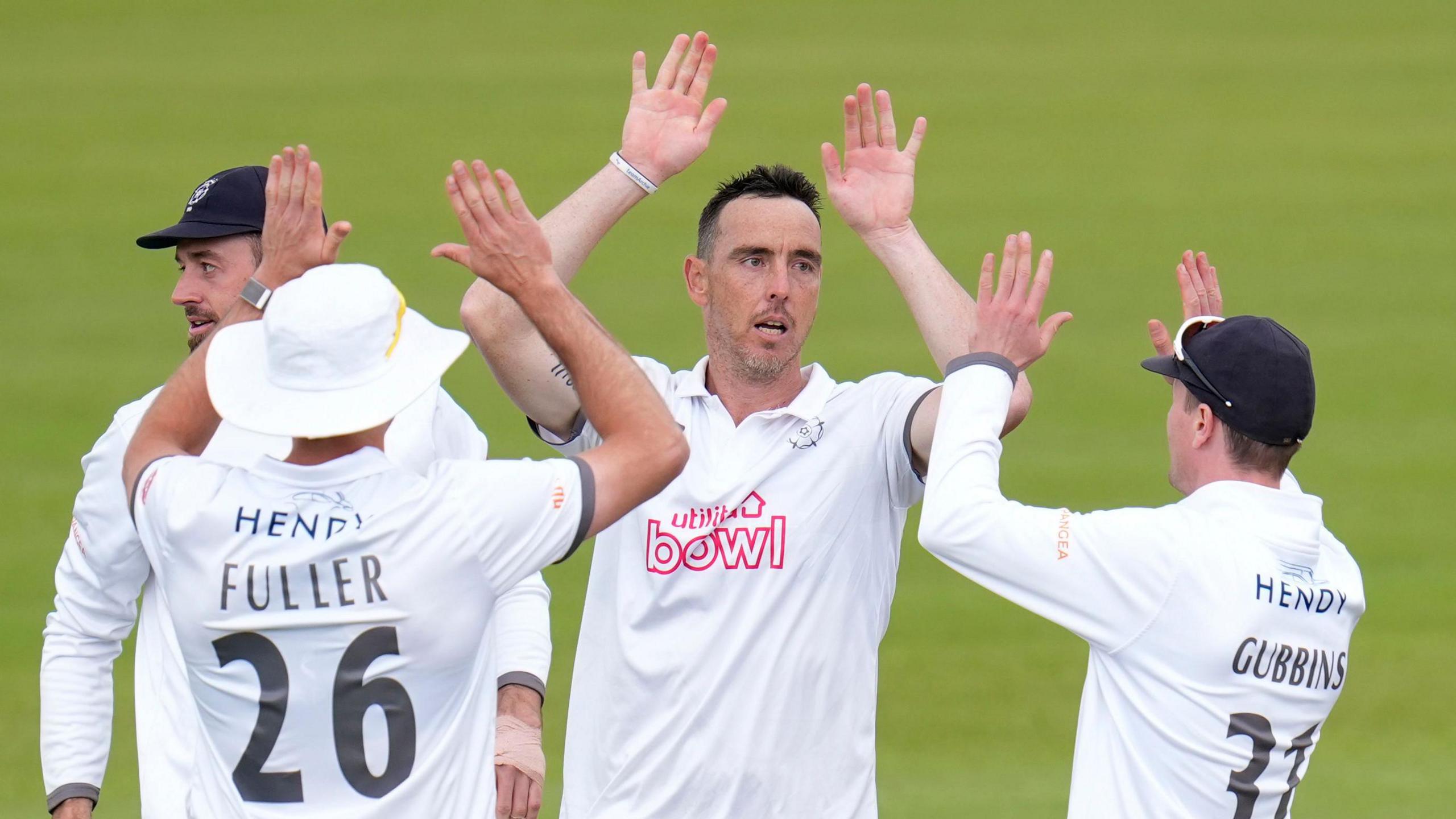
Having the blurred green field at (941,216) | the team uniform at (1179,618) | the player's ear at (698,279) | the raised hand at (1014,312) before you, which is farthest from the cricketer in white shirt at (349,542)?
the blurred green field at (941,216)

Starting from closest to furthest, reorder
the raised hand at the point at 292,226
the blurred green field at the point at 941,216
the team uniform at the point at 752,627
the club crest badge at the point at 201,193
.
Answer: the raised hand at the point at 292,226
the team uniform at the point at 752,627
the club crest badge at the point at 201,193
the blurred green field at the point at 941,216

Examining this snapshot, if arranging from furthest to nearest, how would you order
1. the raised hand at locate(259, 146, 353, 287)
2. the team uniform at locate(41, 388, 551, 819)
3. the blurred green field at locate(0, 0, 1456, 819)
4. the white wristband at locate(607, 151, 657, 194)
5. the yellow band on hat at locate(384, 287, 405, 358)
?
the blurred green field at locate(0, 0, 1456, 819)
the white wristband at locate(607, 151, 657, 194)
the team uniform at locate(41, 388, 551, 819)
the raised hand at locate(259, 146, 353, 287)
the yellow band on hat at locate(384, 287, 405, 358)

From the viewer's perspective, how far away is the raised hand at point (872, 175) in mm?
4129

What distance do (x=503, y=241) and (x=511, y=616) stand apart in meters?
1.13

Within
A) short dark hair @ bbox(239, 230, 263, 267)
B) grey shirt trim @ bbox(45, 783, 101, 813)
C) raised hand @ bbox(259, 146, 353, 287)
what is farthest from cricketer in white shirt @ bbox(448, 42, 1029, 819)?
grey shirt trim @ bbox(45, 783, 101, 813)

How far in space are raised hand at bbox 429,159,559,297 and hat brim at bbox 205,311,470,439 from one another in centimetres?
16

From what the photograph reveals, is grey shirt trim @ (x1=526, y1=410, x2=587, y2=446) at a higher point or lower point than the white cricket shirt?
higher

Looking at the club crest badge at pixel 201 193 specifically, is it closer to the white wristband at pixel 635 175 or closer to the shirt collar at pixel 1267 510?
the white wristband at pixel 635 175

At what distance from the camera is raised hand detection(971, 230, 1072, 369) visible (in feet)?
12.1

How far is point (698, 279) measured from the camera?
460 centimetres

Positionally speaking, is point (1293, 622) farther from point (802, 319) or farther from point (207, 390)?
point (207, 390)

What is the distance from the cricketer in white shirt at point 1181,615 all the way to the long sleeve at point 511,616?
1078 mm

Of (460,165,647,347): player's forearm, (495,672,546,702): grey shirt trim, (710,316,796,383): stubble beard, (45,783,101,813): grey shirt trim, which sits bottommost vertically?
(45,783,101,813): grey shirt trim

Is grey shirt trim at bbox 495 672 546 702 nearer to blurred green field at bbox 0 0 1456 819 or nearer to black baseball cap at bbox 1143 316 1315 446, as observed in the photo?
black baseball cap at bbox 1143 316 1315 446
